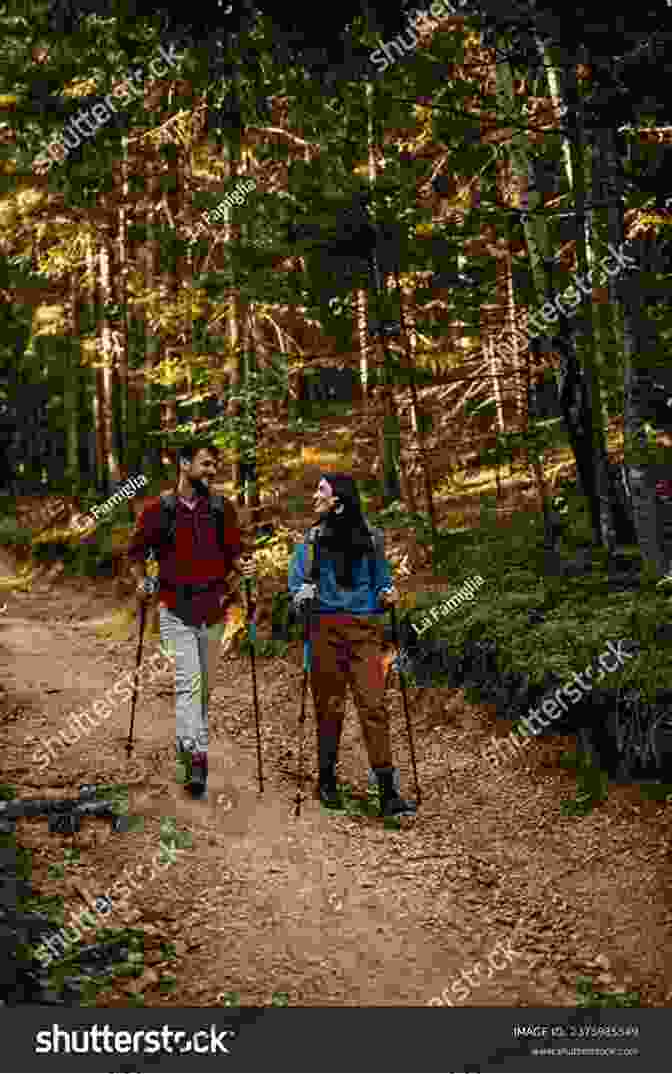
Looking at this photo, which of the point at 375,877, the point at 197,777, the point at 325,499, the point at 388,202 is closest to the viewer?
the point at 375,877

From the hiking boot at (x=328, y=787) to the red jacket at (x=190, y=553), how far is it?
62.5 inches

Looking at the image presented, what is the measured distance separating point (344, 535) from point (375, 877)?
2686mm

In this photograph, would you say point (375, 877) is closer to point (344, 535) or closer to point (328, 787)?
point (328, 787)

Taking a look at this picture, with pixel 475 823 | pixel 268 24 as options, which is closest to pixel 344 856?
pixel 475 823

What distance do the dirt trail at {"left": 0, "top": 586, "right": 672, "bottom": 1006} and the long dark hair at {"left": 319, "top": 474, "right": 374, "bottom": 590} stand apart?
200cm

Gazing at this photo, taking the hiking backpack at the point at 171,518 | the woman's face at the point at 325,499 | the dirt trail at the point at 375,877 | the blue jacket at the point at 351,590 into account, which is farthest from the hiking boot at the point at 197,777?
the woman's face at the point at 325,499

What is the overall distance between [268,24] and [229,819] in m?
11.8

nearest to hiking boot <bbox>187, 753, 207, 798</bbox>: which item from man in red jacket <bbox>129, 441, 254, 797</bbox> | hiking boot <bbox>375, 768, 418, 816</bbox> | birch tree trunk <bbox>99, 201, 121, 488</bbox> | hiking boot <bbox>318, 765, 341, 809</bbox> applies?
man in red jacket <bbox>129, 441, 254, 797</bbox>

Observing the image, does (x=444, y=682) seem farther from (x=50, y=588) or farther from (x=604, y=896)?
(x=50, y=588)

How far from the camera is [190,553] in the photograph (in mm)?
6762

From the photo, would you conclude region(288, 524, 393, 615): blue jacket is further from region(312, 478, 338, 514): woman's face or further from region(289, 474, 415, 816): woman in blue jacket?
region(312, 478, 338, 514): woman's face

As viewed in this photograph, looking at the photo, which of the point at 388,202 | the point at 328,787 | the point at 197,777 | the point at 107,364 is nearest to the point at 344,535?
the point at 328,787

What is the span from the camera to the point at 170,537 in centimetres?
677

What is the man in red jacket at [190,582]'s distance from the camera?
263 inches
